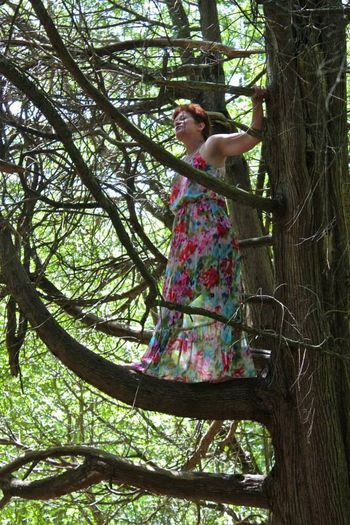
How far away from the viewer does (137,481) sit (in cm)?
379

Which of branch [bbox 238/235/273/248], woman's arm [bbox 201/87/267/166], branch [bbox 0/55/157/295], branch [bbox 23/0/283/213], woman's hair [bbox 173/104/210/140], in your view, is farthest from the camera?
branch [bbox 238/235/273/248]

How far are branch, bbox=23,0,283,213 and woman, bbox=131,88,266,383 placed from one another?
0.54 metres

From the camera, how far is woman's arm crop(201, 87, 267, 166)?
3.57 meters

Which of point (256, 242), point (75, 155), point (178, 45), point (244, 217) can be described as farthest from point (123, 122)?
point (244, 217)

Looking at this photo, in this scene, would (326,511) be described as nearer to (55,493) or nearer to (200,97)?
(55,493)

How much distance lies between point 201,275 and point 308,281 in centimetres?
51

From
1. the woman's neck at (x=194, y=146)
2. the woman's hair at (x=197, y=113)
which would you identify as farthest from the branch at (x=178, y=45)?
the woman's neck at (x=194, y=146)

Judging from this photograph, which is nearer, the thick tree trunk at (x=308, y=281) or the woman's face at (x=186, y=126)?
the thick tree trunk at (x=308, y=281)

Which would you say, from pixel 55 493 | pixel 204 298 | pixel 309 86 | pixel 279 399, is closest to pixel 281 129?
pixel 309 86

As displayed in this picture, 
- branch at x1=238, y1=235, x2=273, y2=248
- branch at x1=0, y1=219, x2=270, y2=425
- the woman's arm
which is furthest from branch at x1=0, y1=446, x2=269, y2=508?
the woman's arm

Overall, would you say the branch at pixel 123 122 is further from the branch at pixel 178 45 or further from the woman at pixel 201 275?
the branch at pixel 178 45

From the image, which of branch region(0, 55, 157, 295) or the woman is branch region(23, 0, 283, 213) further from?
the woman

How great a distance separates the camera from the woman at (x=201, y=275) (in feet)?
11.9

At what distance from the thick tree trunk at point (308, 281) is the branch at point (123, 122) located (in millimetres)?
302
